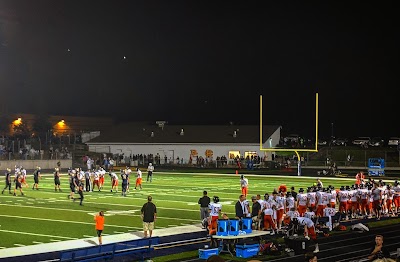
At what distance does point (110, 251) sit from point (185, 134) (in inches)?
2262

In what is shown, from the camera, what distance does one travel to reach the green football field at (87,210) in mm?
19595

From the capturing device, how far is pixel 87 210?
25.3 meters

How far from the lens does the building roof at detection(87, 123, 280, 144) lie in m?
68.6

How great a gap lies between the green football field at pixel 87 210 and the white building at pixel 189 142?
27.7 meters

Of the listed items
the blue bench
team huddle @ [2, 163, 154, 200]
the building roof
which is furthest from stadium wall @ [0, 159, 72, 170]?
the blue bench

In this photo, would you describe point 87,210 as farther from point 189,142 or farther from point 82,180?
point 189,142

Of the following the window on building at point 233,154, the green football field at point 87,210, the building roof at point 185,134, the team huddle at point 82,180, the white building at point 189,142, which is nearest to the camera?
the green football field at point 87,210

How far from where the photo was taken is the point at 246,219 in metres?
17.2

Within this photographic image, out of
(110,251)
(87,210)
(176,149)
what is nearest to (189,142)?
(176,149)

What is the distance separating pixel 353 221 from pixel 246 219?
6823mm

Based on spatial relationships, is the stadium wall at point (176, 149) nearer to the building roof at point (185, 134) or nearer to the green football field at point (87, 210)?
the building roof at point (185, 134)

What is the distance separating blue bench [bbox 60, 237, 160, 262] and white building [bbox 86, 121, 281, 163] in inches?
1908

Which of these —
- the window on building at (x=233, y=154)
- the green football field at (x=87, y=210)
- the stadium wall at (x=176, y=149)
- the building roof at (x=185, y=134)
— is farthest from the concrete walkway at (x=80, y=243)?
the building roof at (x=185, y=134)

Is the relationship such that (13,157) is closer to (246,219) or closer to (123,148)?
(123,148)
